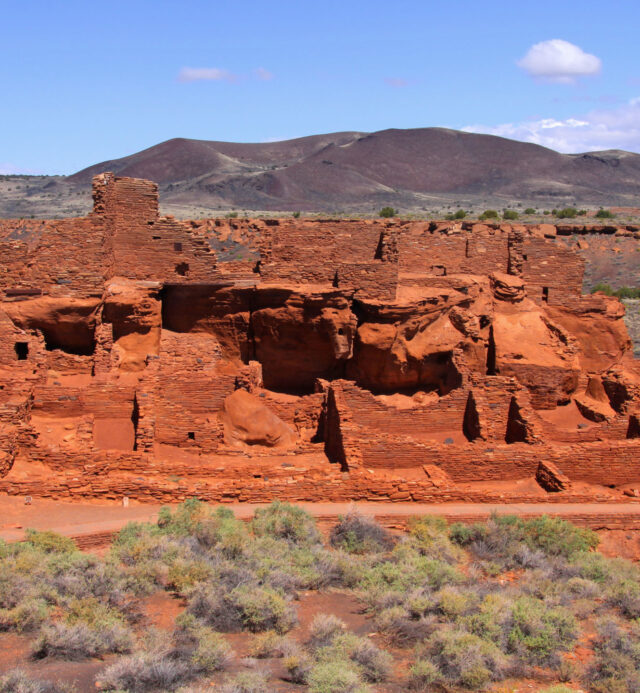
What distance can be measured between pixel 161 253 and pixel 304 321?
3.60 m

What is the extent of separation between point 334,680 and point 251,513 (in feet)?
15.8

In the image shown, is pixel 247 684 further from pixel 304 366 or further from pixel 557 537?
pixel 304 366

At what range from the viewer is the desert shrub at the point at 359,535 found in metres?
11.2

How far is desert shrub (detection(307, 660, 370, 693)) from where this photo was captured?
733 centimetres

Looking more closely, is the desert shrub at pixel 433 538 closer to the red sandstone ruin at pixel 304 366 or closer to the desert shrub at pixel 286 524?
the red sandstone ruin at pixel 304 366

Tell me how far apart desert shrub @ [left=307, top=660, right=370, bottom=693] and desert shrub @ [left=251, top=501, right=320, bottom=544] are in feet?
11.6

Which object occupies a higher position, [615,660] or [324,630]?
[324,630]

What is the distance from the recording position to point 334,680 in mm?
7410

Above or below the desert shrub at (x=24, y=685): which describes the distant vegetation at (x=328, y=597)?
below

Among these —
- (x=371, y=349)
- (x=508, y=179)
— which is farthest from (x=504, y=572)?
(x=508, y=179)

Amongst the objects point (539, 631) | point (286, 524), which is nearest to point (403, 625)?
point (539, 631)

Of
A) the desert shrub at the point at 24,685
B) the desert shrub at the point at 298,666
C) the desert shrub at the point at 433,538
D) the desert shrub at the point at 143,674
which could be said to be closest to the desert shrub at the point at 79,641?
the desert shrub at the point at 143,674

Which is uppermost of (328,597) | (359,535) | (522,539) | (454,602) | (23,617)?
(23,617)

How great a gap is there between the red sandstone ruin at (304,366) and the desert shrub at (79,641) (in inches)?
167
